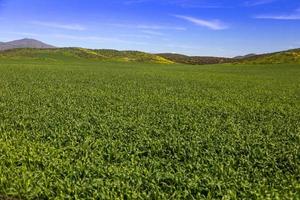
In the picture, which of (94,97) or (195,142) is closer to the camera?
(195,142)

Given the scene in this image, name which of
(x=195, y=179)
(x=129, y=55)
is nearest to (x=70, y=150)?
(x=195, y=179)

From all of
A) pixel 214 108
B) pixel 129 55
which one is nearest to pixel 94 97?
pixel 214 108

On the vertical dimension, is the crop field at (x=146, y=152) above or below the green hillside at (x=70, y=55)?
above

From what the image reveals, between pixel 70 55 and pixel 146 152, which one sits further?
pixel 70 55

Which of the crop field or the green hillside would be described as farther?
the green hillside

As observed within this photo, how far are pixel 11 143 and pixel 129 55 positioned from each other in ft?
493

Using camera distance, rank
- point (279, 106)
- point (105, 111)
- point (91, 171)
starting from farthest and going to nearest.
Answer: point (279, 106), point (105, 111), point (91, 171)

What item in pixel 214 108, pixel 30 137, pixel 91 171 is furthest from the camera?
pixel 214 108

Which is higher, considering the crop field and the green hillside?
the crop field

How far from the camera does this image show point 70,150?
12.9 m

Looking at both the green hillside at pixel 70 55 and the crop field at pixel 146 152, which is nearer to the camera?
the crop field at pixel 146 152

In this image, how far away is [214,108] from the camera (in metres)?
22.1

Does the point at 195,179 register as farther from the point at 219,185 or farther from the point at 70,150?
the point at 70,150

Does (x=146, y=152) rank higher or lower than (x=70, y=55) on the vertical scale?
higher
